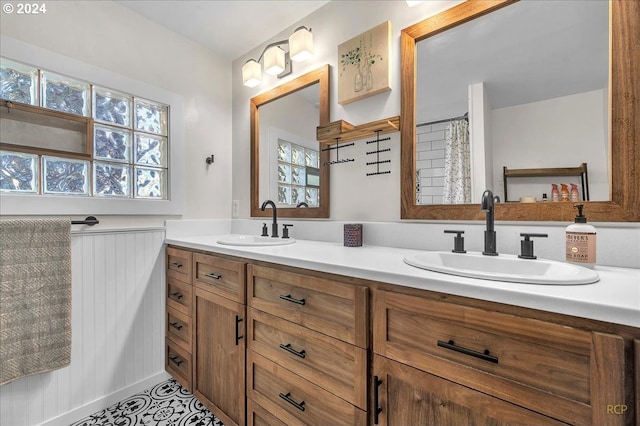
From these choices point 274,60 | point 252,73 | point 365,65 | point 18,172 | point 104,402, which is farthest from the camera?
point 252,73

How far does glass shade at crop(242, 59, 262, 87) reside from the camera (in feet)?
6.71

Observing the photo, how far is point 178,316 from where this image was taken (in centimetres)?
178

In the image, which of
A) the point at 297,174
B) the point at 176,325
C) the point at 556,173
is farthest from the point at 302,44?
the point at 176,325

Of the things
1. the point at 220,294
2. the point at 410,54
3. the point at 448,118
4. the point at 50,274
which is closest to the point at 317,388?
the point at 220,294

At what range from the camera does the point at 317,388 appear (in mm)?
1002

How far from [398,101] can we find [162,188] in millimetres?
1607

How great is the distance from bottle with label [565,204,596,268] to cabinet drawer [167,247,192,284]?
67.7 inches

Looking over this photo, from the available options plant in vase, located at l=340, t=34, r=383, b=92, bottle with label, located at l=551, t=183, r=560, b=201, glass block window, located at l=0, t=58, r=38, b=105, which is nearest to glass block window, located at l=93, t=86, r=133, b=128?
glass block window, located at l=0, t=58, r=38, b=105

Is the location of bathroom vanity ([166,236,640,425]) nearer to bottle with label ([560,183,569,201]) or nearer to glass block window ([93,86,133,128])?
bottle with label ([560,183,569,201])

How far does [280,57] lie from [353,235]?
1.28 m

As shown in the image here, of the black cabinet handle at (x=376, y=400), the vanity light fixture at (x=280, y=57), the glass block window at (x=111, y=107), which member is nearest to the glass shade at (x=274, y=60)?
the vanity light fixture at (x=280, y=57)

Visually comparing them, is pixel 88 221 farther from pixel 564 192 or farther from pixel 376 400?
pixel 564 192

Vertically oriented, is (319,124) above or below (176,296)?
above

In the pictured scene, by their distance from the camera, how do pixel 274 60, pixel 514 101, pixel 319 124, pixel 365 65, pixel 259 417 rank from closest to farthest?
pixel 514 101, pixel 259 417, pixel 365 65, pixel 319 124, pixel 274 60
